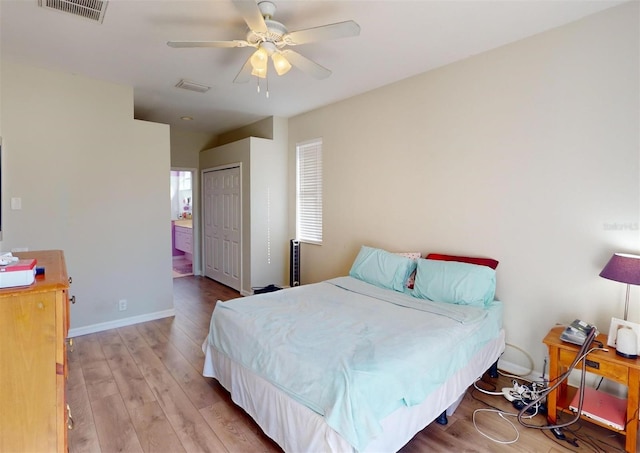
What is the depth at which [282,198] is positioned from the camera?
16.5ft

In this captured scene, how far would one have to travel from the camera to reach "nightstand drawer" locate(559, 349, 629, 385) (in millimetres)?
1885

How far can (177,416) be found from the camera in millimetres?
2182

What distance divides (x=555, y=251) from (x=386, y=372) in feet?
5.81

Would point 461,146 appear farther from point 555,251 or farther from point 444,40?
point 555,251

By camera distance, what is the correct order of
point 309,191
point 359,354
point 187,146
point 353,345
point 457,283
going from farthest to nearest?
point 187,146, point 309,191, point 457,283, point 353,345, point 359,354

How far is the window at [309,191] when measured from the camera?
15.0 ft

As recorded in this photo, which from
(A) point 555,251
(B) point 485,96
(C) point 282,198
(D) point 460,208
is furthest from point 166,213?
(A) point 555,251

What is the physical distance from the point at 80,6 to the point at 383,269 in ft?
10.0

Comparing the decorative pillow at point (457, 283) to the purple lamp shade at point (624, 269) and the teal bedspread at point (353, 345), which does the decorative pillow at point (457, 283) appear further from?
the purple lamp shade at point (624, 269)

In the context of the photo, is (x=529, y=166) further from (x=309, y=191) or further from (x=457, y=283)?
(x=309, y=191)

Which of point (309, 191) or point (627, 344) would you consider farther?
point (309, 191)

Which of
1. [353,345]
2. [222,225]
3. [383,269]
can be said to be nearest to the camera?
[353,345]

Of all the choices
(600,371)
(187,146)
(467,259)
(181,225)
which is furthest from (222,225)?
(600,371)

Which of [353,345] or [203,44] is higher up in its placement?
[203,44]
